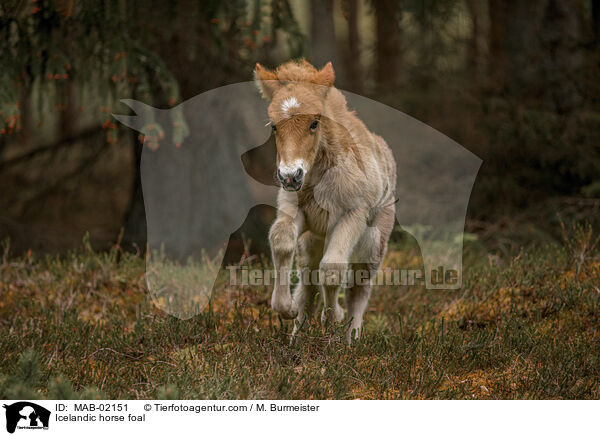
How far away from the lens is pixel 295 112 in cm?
375

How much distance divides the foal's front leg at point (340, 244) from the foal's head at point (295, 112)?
554mm

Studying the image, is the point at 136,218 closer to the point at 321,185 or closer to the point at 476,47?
the point at 321,185

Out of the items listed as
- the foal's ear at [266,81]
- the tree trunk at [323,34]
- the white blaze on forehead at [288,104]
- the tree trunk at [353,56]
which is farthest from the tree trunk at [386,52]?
the white blaze on forehead at [288,104]

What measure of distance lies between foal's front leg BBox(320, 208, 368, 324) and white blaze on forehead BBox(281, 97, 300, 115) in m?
0.92

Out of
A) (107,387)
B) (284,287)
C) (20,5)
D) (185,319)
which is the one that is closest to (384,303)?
(185,319)

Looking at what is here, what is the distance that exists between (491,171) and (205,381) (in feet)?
21.0

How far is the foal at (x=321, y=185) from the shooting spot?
376 cm

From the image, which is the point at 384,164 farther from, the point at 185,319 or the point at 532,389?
the point at 185,319

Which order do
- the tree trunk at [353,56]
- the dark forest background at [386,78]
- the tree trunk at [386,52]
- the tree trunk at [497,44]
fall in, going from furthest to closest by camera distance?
the tree trunk at [353,56], the tree trunk at [497,44], the tree trunk at [386,52], the dark forest background at [386,78]

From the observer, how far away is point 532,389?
4223mm

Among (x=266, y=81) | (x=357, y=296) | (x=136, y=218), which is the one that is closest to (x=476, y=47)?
(x=136, y=218)

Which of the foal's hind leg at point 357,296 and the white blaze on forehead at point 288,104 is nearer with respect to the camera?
the white blaze on forehead at point 288,104

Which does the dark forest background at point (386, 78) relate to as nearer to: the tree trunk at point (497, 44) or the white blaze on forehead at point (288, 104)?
the tree trunk at point (497, 44)
